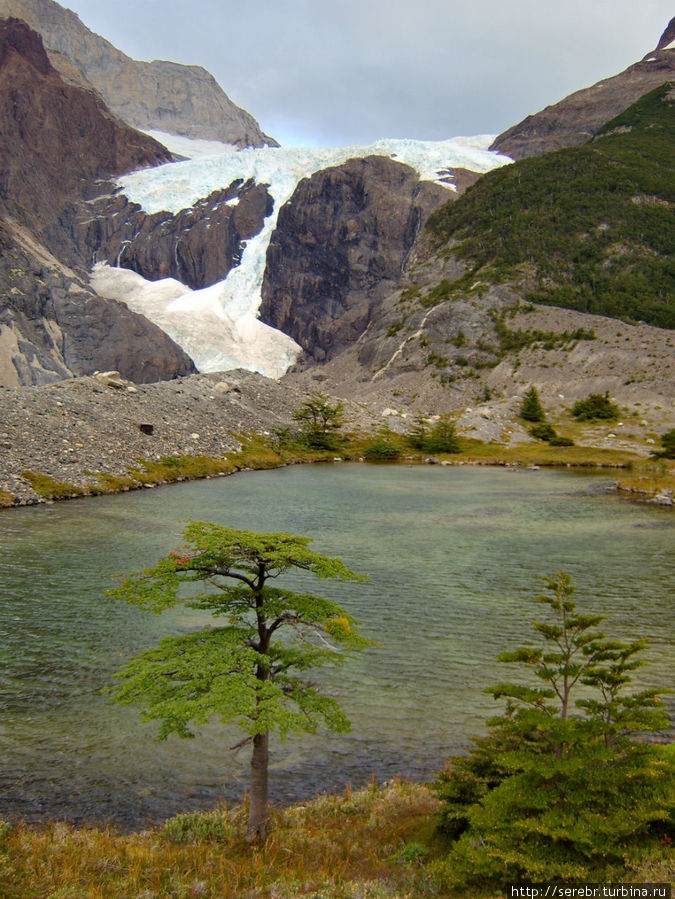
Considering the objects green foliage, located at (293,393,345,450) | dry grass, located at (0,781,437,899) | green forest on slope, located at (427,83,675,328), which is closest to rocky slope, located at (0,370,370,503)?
green foliage, located at (293,393,345,450)

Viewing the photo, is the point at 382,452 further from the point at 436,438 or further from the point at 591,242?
the point at 591,242

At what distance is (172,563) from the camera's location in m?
11.6

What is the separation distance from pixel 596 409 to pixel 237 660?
117 m

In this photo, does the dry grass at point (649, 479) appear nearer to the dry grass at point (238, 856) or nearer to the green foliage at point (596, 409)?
the green foliage at point (596, 409)

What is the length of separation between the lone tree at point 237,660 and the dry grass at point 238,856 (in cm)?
86

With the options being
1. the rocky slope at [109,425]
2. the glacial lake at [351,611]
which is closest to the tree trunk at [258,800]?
the glacial lake at [351,611]

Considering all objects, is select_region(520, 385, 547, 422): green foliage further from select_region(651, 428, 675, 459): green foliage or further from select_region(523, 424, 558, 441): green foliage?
select_region(651, 428, 675, 459): green foliage

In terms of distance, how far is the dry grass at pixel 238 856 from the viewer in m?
9.18

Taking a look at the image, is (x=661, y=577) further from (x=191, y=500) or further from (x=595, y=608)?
(x=191, y=500)

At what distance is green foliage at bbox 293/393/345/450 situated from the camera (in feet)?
328

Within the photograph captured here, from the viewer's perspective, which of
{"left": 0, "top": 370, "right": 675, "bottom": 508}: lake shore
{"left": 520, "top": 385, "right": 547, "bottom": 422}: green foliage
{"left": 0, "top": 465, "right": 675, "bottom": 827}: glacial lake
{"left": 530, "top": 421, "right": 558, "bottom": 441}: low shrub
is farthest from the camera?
{"left": 520, "top": 385, "right": 547, "bottom": 422}: green foliage

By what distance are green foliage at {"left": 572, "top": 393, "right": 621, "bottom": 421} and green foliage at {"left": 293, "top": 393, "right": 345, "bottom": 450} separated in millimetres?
45280

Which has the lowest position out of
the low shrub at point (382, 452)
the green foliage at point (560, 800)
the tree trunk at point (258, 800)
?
the tree trunk at point (258, 800)

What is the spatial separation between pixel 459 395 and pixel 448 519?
341 feet
